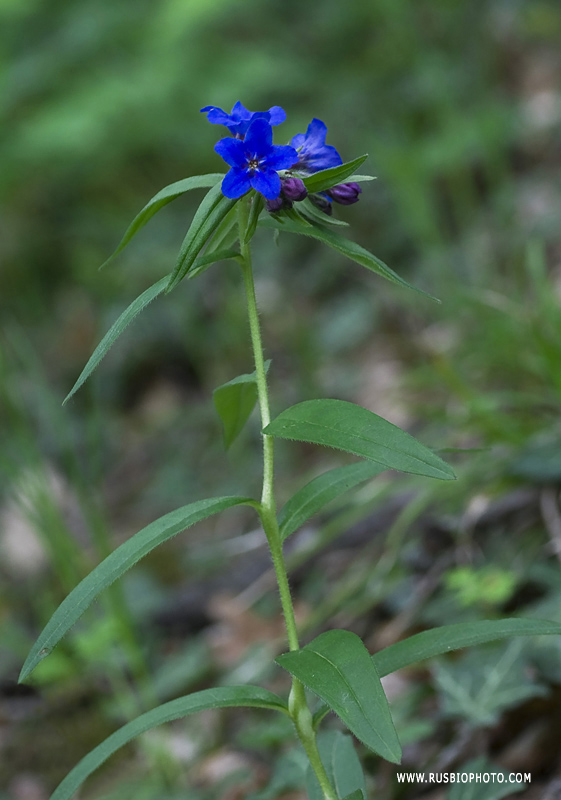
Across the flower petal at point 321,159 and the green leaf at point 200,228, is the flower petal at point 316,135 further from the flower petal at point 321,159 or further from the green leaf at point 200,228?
the green leaf at point 200,228

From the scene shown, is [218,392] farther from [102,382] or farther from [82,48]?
[82,48]

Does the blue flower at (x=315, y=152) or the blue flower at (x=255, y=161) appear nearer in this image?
the blue flower at (x=255, y=161)

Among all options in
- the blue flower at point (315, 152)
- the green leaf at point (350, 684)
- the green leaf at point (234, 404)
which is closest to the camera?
the green leaf at point (350, 684)

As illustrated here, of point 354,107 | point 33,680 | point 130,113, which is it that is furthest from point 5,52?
point 33,680

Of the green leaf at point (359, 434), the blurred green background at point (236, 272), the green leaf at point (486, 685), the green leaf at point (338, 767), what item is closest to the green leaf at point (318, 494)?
the green leaf at point (359, 434)

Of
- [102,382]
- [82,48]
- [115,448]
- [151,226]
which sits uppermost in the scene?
[82,48]

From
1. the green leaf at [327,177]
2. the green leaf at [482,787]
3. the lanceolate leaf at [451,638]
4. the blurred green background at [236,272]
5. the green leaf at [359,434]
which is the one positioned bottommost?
the green leaf at [482,787]

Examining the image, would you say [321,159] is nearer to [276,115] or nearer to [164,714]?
[276,115]
